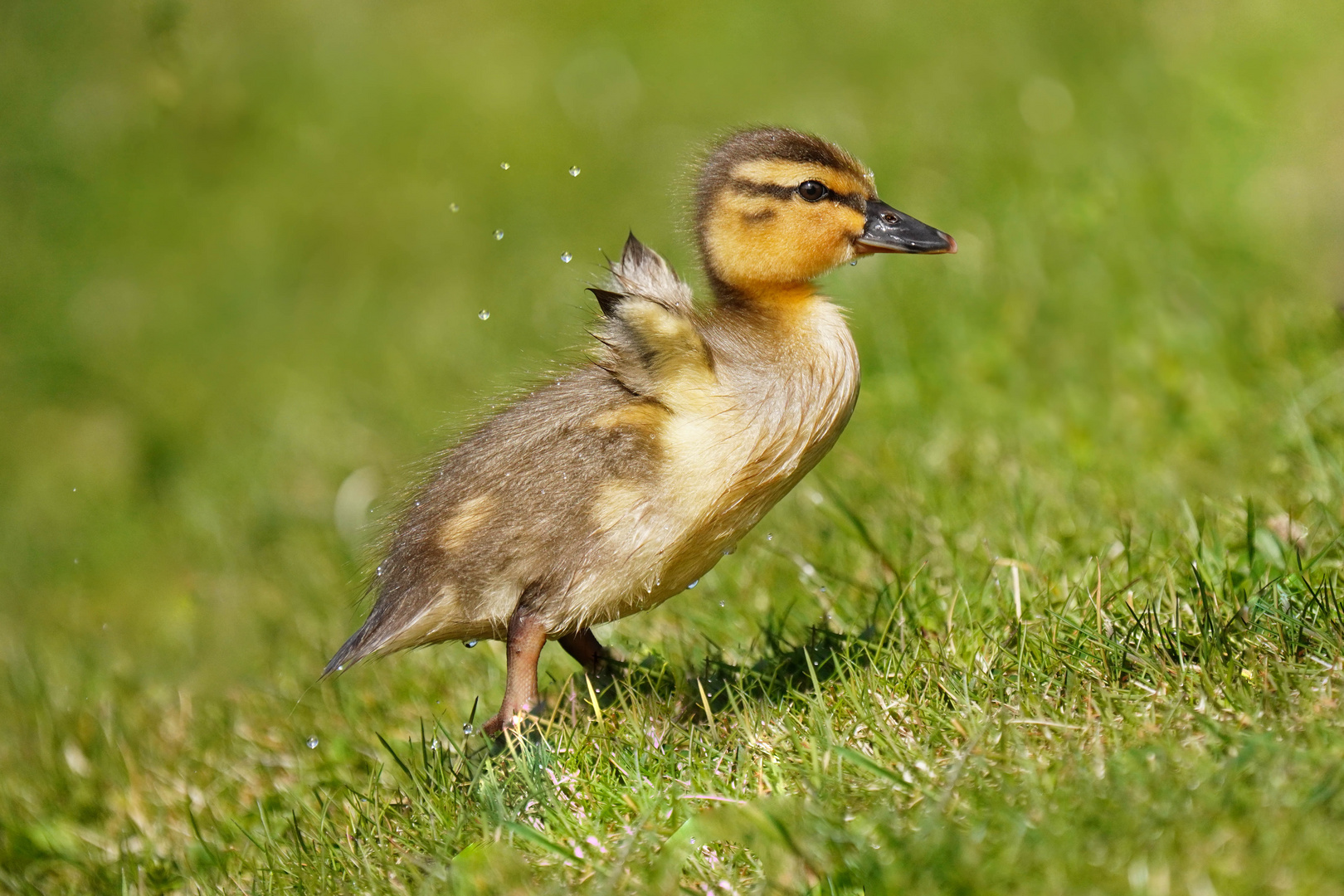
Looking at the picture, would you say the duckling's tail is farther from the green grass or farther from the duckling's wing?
the duckling's wing

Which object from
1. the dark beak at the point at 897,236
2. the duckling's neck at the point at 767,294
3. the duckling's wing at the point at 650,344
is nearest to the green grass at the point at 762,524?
the duckling's neck at the point at 767,294

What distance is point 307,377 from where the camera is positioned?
366 inches

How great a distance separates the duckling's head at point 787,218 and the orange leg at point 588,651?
1.07m

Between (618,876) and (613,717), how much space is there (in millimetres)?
814

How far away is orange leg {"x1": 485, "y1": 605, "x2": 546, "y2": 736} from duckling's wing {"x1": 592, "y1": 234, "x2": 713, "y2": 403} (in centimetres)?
67

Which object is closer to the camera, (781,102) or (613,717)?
(613,717)

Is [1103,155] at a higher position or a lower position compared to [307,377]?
higher

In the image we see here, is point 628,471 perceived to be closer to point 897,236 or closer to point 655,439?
point 655,439

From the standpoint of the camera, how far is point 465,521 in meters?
3.64

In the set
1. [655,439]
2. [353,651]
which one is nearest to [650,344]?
[655,439]

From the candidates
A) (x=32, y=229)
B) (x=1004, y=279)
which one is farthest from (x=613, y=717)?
(x=32, y=229)

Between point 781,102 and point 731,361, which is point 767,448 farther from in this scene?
point 781,102

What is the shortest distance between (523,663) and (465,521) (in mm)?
407

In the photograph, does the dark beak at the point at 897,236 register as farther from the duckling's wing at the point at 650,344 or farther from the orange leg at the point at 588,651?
the orange leg at the point at 588,651
